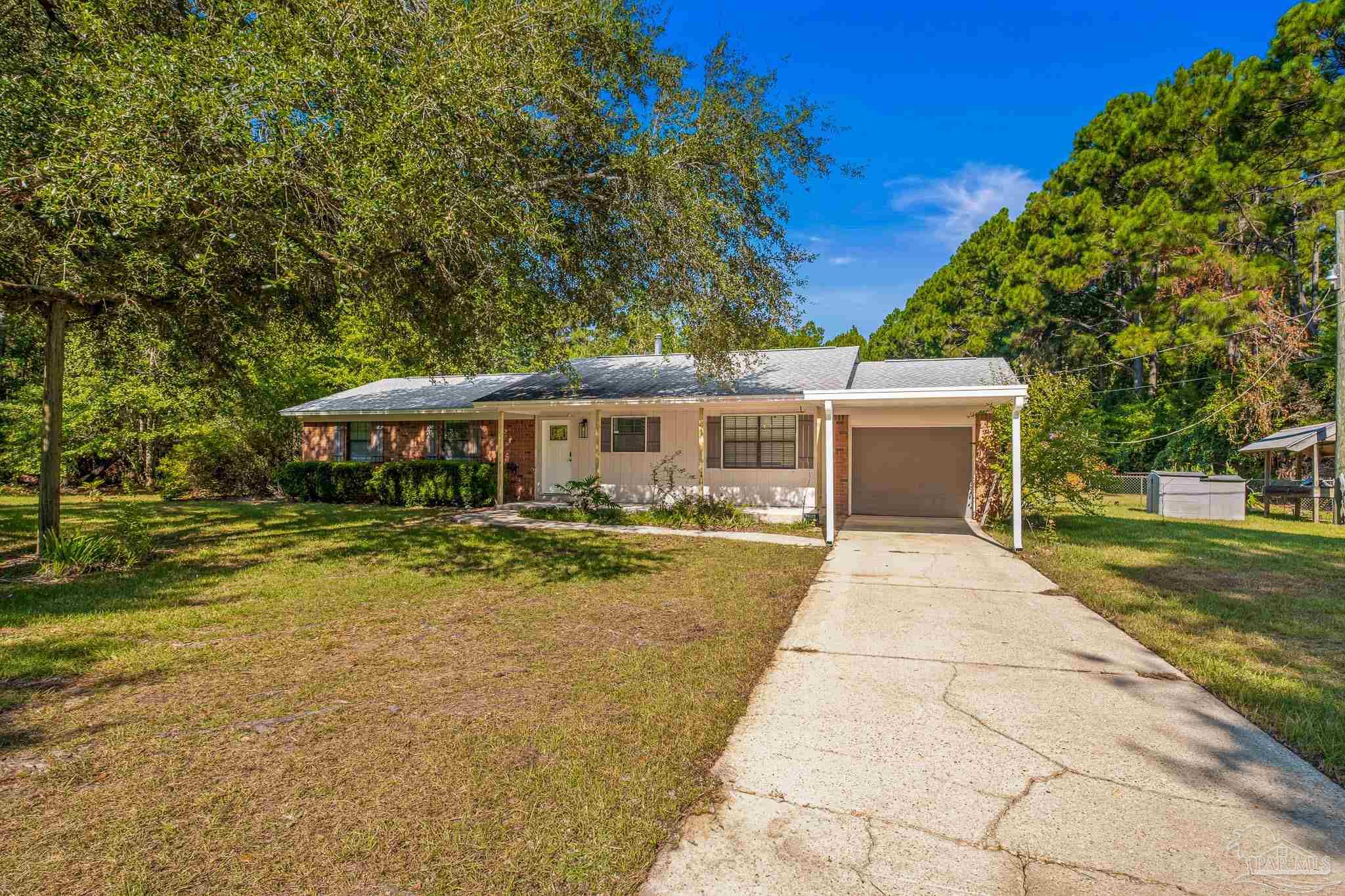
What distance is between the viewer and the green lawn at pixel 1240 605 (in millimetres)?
3766

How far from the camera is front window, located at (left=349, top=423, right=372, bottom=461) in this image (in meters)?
17.0

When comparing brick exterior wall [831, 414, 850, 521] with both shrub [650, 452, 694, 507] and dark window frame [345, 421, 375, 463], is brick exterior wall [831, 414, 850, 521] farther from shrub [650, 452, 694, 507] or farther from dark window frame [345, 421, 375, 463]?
dark window frame [345, 421, 375, 463]

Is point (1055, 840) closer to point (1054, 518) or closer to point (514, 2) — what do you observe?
point (514, 2)

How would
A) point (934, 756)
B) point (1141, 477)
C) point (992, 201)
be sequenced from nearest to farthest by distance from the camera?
point (934, 756) → point (1141, 477) → point (992, 201)

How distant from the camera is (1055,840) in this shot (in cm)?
248

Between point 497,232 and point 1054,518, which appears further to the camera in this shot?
point 1054,518

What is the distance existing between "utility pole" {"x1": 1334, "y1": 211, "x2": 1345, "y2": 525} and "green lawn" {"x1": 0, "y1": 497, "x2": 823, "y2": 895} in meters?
12.8

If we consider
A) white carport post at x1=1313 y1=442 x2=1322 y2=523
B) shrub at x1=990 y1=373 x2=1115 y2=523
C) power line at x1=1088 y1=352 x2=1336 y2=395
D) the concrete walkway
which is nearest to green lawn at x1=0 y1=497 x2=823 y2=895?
the concrete walkway

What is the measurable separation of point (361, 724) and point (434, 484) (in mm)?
12223

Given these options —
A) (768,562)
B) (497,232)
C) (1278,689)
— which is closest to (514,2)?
(497,232)

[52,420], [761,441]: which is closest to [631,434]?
[761,441]

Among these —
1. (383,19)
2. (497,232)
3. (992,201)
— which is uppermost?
(992,201)

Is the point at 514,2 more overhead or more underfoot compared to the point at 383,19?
more overhead

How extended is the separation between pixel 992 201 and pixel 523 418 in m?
28.8
